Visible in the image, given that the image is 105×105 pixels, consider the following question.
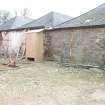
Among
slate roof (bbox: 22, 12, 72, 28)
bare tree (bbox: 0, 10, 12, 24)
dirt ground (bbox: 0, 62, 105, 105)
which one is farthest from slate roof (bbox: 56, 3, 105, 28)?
bare tree (bbox: 0, 10, 12, 24)

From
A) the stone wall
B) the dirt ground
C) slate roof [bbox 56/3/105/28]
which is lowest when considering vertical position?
the dirt ground

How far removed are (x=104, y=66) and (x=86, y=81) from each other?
361 centimetres

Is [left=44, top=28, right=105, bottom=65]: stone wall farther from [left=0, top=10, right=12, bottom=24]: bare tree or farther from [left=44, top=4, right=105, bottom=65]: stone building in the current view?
[left=0, top=10, right=12, bottom=24]: bare tree

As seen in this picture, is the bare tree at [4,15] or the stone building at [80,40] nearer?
the stone building at [80,40]

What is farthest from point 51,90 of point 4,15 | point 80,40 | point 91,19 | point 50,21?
point 4,15

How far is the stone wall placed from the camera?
1355 cm

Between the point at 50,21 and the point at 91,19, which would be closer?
the point at 91,19

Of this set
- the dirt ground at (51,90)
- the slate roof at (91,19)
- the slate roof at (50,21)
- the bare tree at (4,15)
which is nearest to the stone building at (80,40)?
the slate roof at (91,19)

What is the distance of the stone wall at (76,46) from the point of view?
1355 centimetres

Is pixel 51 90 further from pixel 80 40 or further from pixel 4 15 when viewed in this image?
pixel 4 15

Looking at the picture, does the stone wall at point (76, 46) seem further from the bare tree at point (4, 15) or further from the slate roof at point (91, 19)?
the bare tree at point (4, 15)

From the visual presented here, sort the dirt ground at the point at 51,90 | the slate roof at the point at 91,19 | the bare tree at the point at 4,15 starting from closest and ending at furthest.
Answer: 1. the dirt ground at the point at 51,90
2. the slate roof at the point at 91,19
3. the bare tree at the point at 4,15

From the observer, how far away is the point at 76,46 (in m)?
14.9

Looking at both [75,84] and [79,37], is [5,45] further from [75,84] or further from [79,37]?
[75,84]
